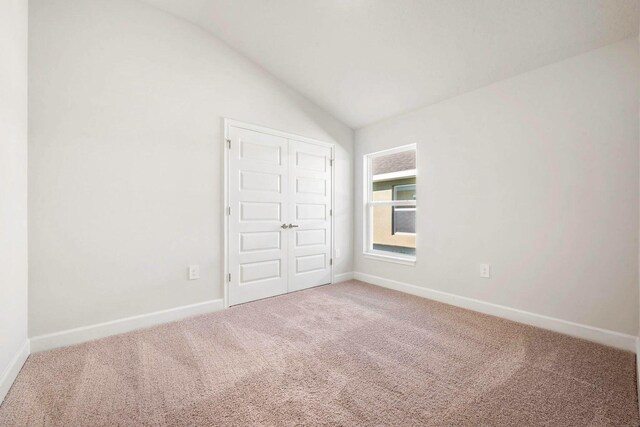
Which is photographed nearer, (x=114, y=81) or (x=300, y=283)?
(x=114, y=81)

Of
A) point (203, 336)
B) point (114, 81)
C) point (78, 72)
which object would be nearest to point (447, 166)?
point (203, 336)

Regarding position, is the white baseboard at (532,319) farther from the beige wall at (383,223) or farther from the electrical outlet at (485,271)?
the beige wall at (383,223)

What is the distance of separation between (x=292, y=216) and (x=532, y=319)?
2.63 meters

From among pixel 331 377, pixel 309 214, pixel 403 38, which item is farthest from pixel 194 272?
pixel 403 38

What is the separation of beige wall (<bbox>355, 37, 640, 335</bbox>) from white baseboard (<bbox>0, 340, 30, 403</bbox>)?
3467 millimetres

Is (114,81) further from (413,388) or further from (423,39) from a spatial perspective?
(413,388)

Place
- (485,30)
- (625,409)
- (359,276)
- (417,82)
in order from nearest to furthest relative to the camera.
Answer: (625,409) < (485,30) < (417,82) < (359,276)

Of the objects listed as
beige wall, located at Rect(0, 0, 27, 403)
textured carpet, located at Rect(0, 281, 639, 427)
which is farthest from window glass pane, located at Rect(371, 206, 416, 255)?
beige wall, located at Rect(0, 0, 27, 403)

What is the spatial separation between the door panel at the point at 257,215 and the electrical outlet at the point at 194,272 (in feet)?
1.09

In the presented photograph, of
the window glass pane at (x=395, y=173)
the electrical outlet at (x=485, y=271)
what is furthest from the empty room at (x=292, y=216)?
the window glass pane at (x=395, y=173)

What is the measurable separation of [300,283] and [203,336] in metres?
1.49

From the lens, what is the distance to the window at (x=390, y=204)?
3.73 metres

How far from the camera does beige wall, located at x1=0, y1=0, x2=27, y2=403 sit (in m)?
1.57

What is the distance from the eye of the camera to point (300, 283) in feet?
11.8
